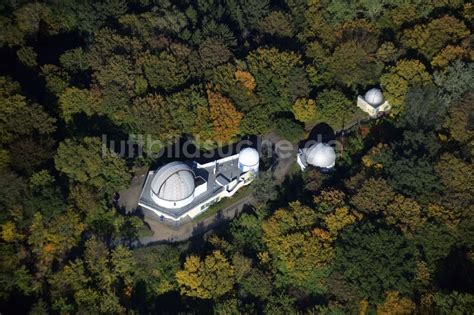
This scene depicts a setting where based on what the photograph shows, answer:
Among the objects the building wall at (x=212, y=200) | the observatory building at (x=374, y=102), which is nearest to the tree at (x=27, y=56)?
the building wall at (x=212, y=200)

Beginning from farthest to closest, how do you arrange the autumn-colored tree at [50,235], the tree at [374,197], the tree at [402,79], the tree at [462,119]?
the tree at [402,79], the tree at [462,119], the autumn-colored tree at [50,235], the tree at [374,197]

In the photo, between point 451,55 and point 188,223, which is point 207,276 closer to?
point 188,223

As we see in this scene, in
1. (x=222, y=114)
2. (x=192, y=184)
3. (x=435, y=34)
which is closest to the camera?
(x=192, y=184)

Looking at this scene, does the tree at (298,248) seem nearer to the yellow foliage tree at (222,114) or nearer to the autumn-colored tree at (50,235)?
the yellow foliage tree at (222,114)

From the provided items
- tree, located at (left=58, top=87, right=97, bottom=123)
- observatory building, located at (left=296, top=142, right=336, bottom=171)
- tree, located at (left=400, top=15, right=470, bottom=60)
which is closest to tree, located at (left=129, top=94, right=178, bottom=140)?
tree, located at (left=58, top=87, right=97, bottom=123)

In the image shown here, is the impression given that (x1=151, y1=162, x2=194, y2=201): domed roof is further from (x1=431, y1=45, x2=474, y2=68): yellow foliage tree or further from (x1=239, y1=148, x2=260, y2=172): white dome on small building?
(x1=431, y1=45, x2=474, y2=68): yellow foliage tree

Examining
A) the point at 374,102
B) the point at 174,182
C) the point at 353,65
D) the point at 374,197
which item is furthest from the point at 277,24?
the point at 374,197
